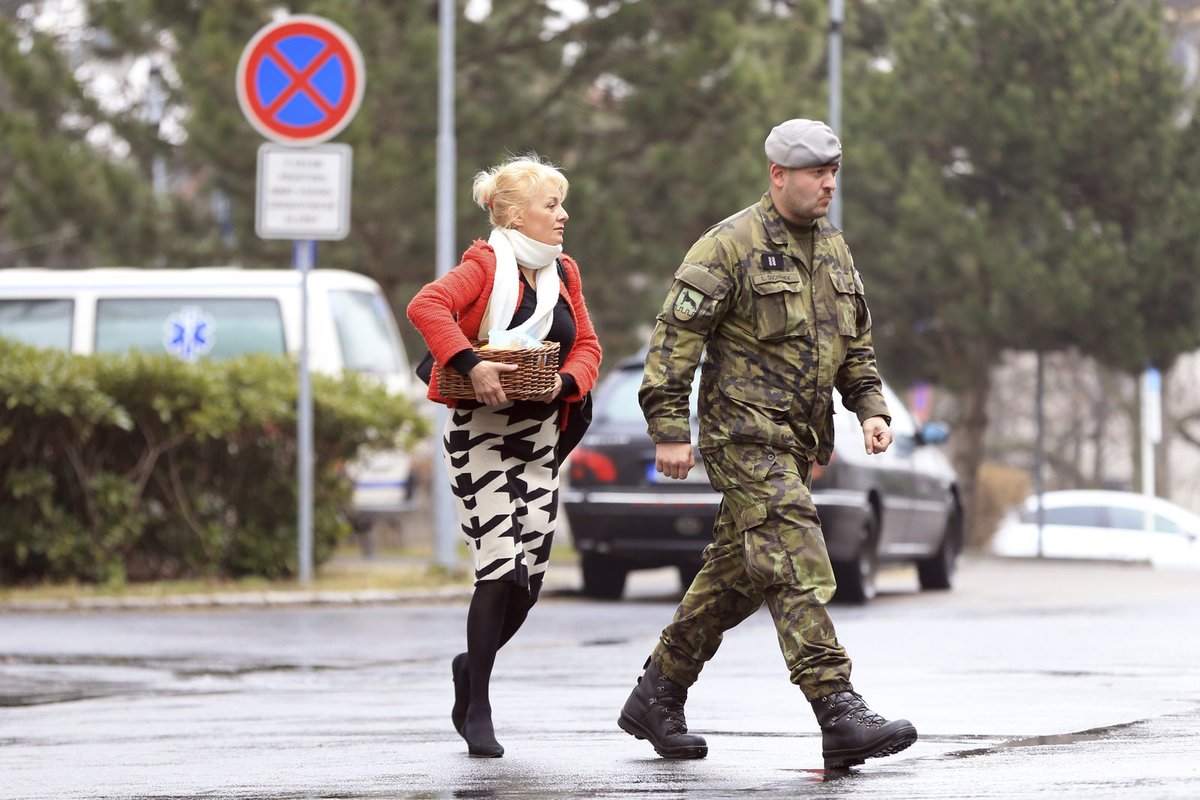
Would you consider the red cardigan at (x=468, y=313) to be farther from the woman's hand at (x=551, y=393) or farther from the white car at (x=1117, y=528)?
the white car at (x=1117, y=528)

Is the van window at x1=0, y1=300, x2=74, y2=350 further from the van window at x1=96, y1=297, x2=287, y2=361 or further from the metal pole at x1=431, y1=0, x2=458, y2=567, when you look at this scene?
the metal pole at x1=431, y1=0, x2=458, y2=567

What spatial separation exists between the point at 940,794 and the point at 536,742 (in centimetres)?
178

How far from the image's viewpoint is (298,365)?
15617mm

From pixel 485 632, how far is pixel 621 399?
27.7ft

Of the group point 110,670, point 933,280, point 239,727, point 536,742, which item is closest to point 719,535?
point 536,742

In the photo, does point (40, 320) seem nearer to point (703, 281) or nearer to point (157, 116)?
point (157, 116)

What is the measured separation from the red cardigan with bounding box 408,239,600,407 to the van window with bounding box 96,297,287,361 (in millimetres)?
14440

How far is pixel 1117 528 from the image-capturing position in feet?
100

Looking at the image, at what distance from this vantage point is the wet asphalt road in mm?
5898

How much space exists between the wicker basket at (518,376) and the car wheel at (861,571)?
8.68 m

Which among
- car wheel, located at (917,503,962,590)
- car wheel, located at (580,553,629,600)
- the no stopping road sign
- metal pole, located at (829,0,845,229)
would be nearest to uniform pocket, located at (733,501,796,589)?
the no stopping road sign

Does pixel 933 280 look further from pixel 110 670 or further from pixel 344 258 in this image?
pixel 110 670

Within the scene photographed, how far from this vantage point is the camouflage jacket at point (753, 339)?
6.27 m

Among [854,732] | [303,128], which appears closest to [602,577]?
[303,128]
